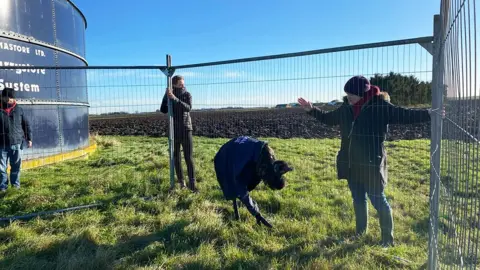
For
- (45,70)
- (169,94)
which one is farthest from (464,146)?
(45,70)

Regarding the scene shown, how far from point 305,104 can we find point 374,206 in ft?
4.60

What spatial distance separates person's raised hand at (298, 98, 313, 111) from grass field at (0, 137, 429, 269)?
4.58ft

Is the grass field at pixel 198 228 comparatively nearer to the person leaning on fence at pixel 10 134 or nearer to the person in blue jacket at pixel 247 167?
the person leaning on fence at pixel 10 134

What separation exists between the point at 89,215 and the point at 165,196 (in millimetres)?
1138

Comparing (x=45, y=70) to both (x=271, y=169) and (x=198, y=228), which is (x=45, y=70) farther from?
(x=271, y=169)

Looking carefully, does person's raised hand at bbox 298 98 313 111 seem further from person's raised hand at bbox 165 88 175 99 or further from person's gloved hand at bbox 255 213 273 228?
person's raised hand at bbox 165 88 175 99

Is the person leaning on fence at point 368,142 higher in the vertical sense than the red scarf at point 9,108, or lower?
lower

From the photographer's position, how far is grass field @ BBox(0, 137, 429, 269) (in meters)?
3.48

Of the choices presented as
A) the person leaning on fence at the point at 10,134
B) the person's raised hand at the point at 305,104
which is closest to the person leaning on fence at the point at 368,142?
the person's raised hand at the point at 305,104

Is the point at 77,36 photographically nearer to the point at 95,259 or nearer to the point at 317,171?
the point at 317,171

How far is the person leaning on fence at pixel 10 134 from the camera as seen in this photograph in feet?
19.3

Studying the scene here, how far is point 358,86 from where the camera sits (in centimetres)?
364

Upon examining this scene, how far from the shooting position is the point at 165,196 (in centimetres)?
550

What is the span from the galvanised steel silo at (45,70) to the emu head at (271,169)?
462 centimetres
